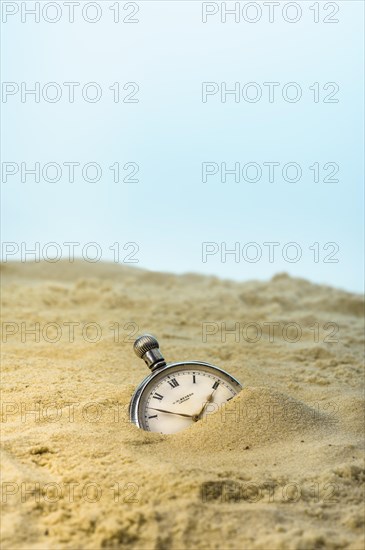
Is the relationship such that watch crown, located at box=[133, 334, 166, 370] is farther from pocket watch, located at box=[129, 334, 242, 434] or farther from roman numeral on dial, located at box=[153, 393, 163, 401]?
roman numeral on dial, located at box=[153, 393, 163, 401]

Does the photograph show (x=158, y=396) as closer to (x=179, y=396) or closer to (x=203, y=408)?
(x=179, y=396)

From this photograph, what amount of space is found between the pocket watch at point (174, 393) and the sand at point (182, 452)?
11 cm

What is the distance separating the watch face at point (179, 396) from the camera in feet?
10.7

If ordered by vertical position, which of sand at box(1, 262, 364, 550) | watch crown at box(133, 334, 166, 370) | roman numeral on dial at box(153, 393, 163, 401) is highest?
watch crown at box(133, 334, 166, 370)

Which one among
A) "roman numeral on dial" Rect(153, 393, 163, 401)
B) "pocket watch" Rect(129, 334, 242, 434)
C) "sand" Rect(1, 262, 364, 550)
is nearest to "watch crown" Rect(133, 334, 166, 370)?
"pocket watch" Rect(129, 334, 242, 434)

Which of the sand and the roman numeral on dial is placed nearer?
the sand

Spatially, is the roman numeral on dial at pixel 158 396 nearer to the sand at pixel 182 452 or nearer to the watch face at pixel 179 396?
the watch face at pixel 179 396

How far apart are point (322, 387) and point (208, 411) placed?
1177 millimetres

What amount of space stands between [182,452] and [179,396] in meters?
0.37

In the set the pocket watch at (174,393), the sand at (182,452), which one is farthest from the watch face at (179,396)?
the sand at (182,452)

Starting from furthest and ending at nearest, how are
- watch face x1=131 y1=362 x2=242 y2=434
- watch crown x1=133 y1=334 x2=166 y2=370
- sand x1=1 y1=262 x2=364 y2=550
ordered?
1. watch crown x1=133 y1=334 x2=166 y2=370
2. watch face x1=131 y1=362 x2=242 y2=434
3. sand x1=1 y1=262 x2=364 y2=550

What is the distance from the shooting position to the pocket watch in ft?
10.7

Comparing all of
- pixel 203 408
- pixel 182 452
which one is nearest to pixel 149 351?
pixel 203 408

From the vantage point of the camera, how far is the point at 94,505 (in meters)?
2.59
